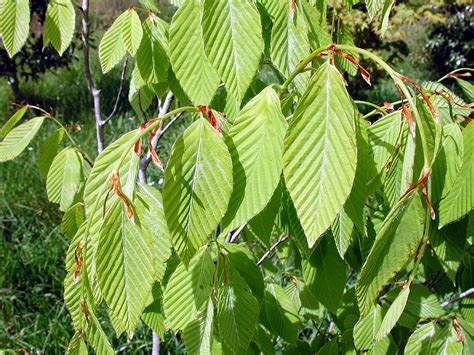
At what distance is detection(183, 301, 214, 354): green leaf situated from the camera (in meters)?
0.93

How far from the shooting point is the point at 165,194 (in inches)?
25.2

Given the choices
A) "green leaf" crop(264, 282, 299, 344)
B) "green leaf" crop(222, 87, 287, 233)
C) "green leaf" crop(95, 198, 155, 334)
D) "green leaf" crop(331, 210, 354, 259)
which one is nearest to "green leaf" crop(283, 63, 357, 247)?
"green leaf" crop(222, 87, 287, 233)

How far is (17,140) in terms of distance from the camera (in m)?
1.38

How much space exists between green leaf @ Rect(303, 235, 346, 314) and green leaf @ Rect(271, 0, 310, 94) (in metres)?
0.41

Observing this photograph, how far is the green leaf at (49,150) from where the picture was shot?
138 centimetres

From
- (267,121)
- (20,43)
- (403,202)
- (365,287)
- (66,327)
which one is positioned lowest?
(66,327)

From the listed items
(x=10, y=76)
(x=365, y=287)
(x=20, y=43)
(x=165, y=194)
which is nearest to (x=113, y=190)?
(x=165, y=194)

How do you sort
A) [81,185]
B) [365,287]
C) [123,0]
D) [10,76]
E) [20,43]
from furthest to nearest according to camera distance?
[123,0]
[10,76]
[81,185]
[20,43]
[365,287]

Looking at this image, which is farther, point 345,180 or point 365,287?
point 365,287

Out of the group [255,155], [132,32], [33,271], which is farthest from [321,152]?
[33,271]

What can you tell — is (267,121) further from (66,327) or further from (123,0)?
(123,0)

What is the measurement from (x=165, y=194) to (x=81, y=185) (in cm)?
76

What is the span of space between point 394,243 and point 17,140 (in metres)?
1.04

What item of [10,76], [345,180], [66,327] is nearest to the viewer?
[345,180]
